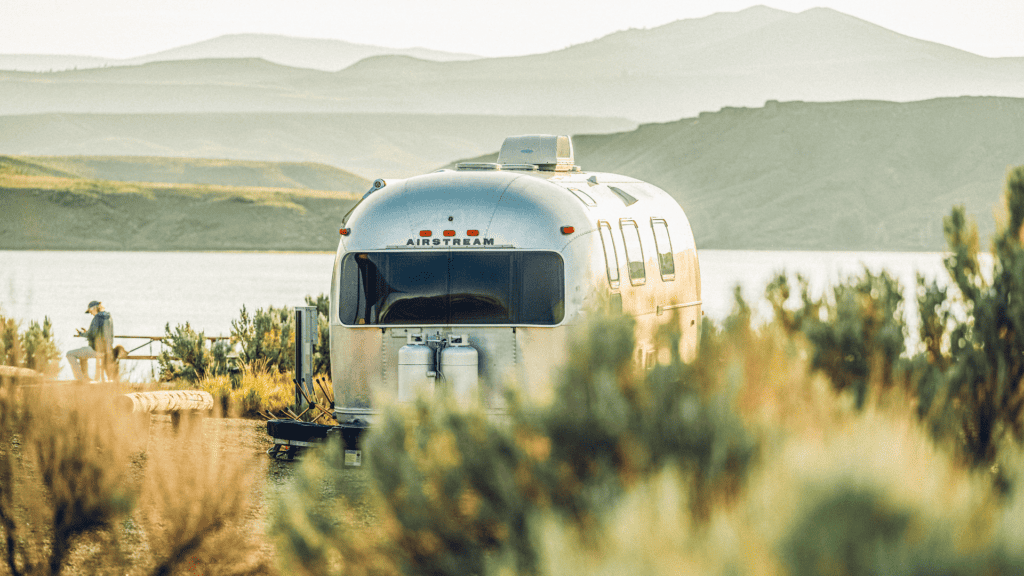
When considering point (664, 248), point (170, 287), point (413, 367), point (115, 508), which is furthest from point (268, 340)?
point (170, 287)

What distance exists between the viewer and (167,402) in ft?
37.9

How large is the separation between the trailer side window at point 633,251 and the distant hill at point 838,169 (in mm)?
137173

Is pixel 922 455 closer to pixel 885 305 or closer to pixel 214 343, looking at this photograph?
pixel 885 305

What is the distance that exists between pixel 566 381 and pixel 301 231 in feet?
447

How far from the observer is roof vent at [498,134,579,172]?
1173 cm

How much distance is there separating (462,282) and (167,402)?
384 cm

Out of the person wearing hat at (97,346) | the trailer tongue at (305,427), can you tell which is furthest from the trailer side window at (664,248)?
the person wearing hat at (97,346)

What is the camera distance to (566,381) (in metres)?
4.72

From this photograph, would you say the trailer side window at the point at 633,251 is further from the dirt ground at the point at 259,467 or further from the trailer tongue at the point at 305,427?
the dirt ground at the point at 259,467

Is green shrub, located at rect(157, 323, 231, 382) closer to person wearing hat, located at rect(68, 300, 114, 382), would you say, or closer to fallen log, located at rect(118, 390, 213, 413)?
person wearing hat, located at rect(68, 300, 114, 382)

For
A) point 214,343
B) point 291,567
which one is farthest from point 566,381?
point 214,343

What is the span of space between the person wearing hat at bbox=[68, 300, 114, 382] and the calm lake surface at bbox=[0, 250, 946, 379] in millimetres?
245

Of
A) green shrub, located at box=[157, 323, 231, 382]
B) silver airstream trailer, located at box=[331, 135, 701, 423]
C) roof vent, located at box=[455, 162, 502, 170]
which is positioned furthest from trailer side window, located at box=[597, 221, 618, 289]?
green shrub, located at box=[157, 323, 231, 382]

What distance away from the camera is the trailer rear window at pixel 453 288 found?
9.33m
